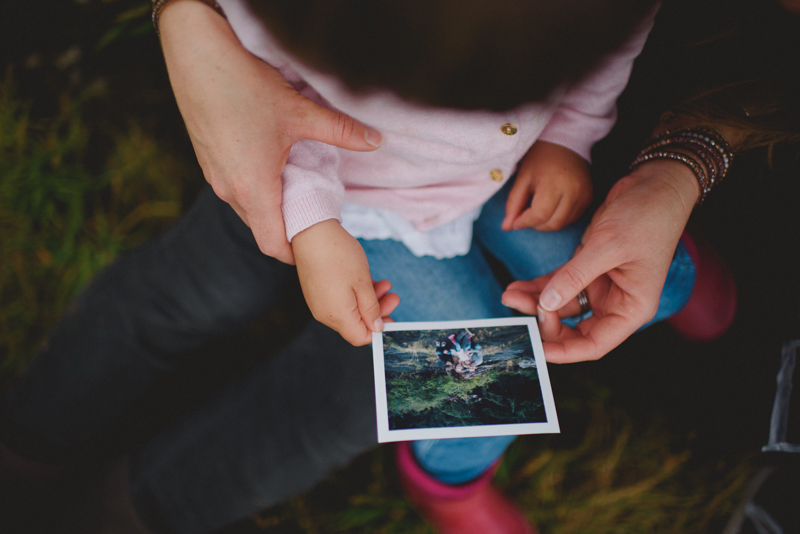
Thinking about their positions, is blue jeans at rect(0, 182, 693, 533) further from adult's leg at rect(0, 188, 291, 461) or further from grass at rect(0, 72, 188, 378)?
grass at rect(0, 72, 188, 378)

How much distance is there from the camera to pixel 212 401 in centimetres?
111

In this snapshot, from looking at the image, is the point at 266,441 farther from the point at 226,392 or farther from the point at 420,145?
the point at 420,145

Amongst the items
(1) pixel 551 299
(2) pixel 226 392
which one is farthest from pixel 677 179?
(2) pixel 226 392

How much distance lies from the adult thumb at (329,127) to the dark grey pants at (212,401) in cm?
37

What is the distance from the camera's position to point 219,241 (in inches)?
39.3

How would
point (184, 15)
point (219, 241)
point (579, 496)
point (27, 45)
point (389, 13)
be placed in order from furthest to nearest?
1. point (27, 45)
2. point (579, 496)
3. point (219, 241)
4. point (184, 15)
5. point (389, 13)

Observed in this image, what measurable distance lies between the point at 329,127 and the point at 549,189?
1.62ft

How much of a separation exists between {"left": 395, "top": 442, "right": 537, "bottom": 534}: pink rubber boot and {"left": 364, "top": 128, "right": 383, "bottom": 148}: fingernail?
77 cm

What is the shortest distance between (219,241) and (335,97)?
0.48m

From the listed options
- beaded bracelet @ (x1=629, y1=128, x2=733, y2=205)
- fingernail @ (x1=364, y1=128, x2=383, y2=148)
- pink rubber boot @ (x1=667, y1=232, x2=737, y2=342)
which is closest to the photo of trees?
fingernail @ (x1=364, y1=128, x2=383, y2=148)

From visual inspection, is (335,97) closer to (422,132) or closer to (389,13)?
(422,132)

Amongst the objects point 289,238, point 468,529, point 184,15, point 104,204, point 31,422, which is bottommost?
point 468,529

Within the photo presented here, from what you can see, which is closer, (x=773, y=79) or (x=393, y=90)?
(x=393, y=90)

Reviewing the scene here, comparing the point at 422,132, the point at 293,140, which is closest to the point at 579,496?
the point at 422,132
